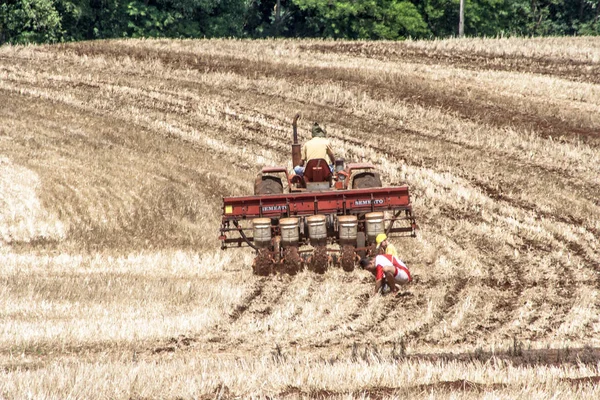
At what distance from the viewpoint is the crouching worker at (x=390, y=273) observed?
1274cm

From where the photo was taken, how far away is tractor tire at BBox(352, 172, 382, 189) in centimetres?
1482

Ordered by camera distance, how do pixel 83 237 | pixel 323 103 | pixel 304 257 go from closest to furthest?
pixel 304 257 → pixel 83 237 → pixel 323 103

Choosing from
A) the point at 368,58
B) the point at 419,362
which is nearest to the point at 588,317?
the point at 419,362

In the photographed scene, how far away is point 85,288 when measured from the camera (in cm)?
1278

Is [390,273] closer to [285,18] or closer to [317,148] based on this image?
[317,148]

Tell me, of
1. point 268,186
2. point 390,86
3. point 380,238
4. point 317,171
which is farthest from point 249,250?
point 390,86

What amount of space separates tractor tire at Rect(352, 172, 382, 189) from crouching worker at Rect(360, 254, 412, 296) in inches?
79.9

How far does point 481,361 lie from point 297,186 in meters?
6.91

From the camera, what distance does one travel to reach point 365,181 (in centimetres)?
1486

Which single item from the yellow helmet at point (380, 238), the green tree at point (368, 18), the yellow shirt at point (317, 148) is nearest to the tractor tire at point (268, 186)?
the yellow shirt at point (317, 148)

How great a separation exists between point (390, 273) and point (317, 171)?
8.37 ft

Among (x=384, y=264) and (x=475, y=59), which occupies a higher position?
(x=475, y=59)

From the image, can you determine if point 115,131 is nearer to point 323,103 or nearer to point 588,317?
point 323,103

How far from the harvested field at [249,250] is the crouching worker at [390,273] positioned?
195 mm
